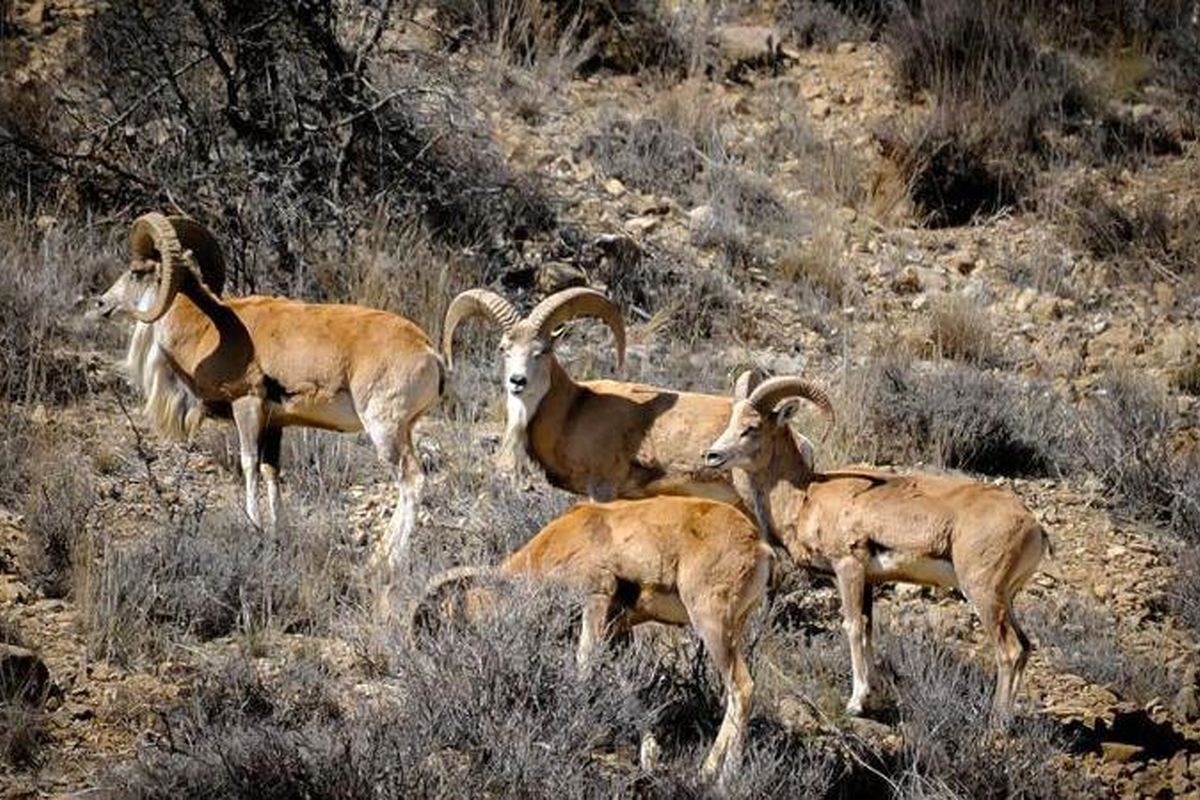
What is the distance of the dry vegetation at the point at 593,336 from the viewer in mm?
8375

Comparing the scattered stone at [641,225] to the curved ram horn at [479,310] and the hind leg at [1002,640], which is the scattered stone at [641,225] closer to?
the curved ram horn at [479,310]

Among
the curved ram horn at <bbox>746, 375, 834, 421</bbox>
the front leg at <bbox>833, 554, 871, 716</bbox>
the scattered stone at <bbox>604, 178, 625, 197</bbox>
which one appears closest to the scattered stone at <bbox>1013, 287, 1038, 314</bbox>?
the scattered stone at <bbox>604, 178, 625, 197</bbox>

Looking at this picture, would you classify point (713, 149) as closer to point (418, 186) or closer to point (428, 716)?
point (418, 186)

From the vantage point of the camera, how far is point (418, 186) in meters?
15.6

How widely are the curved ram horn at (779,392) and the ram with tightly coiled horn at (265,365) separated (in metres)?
1.83

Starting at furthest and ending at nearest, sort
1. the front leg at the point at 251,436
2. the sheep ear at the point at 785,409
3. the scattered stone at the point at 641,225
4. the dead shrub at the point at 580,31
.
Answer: the dead shrub at the point at 580,31 < the scattered stone at the point at 641,225 < the front leg at the point at 251,436 < the sheep ear at the point at 785,409

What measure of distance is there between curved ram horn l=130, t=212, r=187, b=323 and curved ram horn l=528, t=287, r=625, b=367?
204 cm

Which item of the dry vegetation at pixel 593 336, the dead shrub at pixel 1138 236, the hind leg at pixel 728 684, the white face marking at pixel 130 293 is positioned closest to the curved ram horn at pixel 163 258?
the white face marking at pixel 130 293

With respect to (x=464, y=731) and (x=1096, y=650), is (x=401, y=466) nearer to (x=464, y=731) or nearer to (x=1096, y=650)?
(x=464, y=731)

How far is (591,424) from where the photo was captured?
11078mm

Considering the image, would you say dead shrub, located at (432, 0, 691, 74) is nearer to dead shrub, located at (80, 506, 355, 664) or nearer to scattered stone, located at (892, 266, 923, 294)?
scattered stone, located at (892, 266, 923, 294)

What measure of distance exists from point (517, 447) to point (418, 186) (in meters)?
5.07

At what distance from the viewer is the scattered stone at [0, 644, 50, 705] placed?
8.34m

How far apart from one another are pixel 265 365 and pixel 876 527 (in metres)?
3.63
